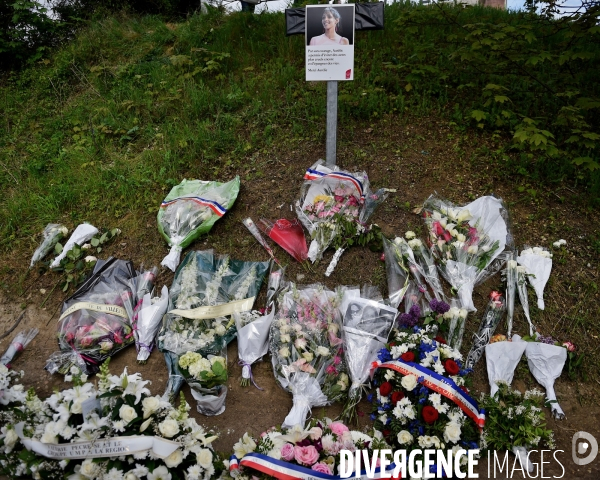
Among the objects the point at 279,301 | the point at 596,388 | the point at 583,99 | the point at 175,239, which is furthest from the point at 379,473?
the point at 583,99

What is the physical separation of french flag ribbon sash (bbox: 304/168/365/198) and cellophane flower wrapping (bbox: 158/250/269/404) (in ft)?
3.09

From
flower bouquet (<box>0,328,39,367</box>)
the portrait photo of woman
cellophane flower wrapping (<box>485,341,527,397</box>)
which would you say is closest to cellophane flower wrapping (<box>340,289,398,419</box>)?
cellophane flower wrapping (<box>485,341,527,397</box>)

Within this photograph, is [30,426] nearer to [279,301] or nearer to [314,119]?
[279,301]

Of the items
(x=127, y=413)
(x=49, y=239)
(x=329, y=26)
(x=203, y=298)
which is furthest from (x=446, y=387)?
(x=49, y=239)

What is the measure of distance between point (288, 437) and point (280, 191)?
8.38ft

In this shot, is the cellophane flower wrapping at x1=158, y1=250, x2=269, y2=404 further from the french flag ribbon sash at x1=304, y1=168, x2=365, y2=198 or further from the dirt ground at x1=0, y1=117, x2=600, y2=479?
the french flag ribbon sash at x1=304, y1=168, x2=365, y2=198

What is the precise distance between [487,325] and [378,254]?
3.29 ft

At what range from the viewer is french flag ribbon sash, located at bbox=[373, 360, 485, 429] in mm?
2475

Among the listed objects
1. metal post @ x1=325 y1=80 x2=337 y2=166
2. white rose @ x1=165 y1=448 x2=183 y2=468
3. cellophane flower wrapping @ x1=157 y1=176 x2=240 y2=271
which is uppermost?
metal post @ x1=325 y1=80 x2=337 y2=166

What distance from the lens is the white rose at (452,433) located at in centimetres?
233

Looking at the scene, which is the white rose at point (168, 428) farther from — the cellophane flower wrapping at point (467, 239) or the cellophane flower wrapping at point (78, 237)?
the cellophane flower wrapping at point (78, 237)

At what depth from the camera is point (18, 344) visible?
134 inches

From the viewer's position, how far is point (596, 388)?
2896 mm

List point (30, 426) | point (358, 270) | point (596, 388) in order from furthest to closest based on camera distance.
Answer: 1. point (358, 270)
2. point (596, 388)
3. point (30, 426)
